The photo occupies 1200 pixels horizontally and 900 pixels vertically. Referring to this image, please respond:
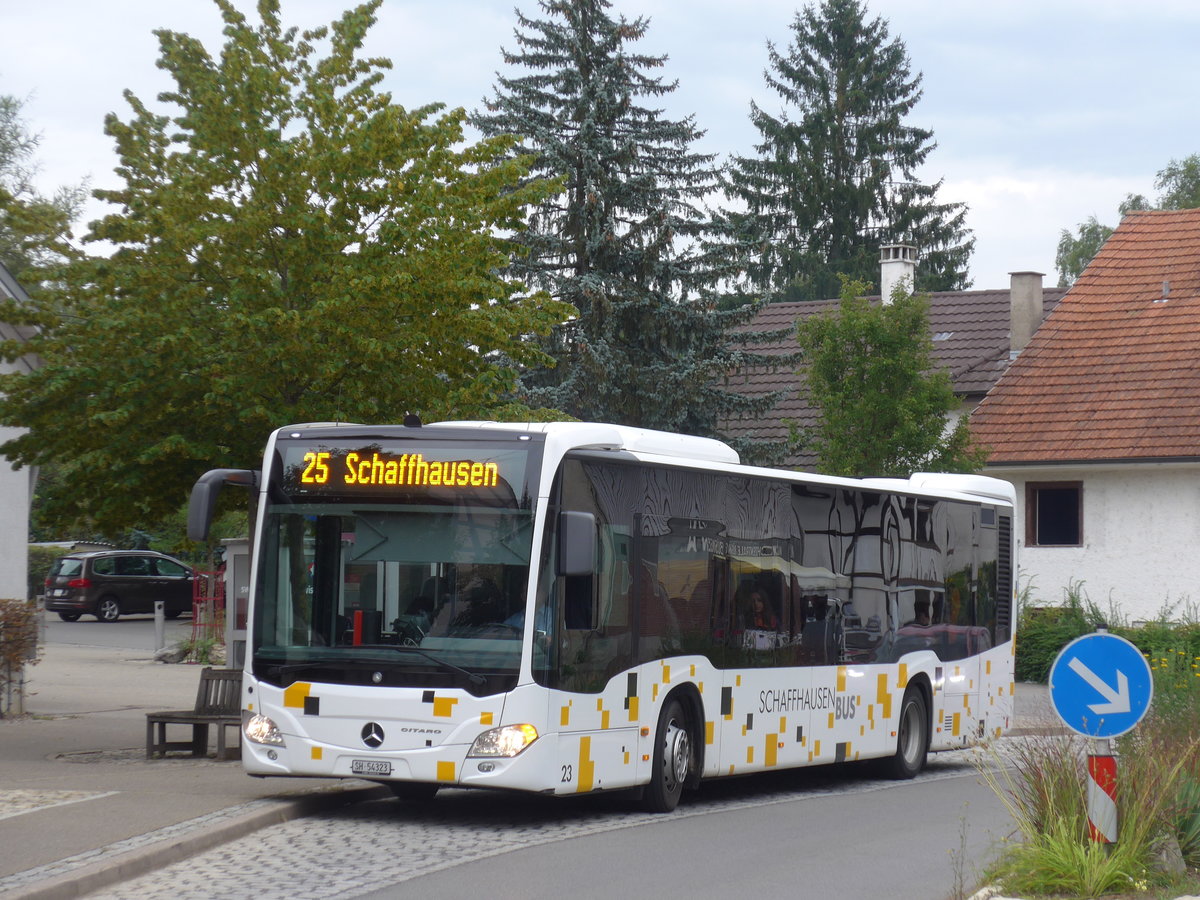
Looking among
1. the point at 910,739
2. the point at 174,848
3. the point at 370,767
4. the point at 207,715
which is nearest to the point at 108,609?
the point at 207,715

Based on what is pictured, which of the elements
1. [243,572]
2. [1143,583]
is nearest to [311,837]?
[243,572]

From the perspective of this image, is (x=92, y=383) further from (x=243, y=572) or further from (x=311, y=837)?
(x=243, y=572)

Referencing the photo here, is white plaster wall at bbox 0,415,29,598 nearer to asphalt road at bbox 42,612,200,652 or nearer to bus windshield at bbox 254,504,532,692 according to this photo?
asphalt road at bbox 42,612,200,652

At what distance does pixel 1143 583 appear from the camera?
31156 mm

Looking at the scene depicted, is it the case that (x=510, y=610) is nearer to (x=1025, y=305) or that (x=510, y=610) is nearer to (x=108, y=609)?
(x=1025, y=305)

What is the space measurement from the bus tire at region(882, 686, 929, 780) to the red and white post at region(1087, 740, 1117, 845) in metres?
8.00

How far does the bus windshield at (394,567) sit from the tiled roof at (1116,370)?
68.8 feet

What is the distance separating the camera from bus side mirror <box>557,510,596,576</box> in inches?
451

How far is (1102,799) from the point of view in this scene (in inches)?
349

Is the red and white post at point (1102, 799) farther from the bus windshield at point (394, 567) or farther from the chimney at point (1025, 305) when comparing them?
the chimney at point (1025, 305)

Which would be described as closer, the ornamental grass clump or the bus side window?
the ornamental grass clump

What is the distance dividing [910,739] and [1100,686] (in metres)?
8.74

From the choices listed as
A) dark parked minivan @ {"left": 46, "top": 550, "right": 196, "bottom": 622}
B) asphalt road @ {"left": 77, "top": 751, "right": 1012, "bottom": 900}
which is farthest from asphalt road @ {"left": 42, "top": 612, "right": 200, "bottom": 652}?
asphalt road @ {"left": 77, "top": 751, "right": 1012, "bottom": 900}

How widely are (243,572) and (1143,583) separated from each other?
16.1 metres
